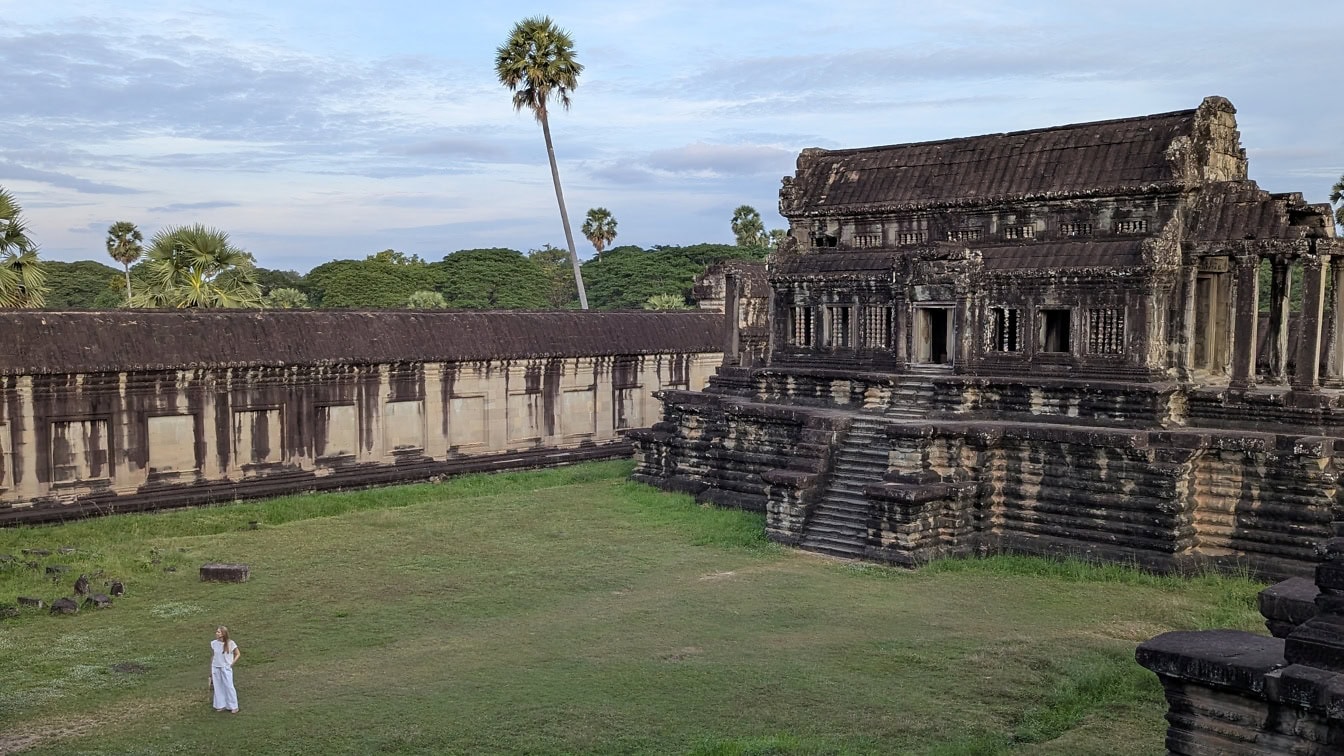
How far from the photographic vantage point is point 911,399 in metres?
19.4

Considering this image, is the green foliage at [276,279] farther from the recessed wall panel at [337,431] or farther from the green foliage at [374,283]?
the recessed wall panel at [337,431]

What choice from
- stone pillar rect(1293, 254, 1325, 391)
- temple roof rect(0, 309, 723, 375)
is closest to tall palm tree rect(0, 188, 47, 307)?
temple roof rect(0, 309, 723, 375)

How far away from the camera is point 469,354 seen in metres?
25.3

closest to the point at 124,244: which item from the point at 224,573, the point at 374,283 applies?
the point at 374,283

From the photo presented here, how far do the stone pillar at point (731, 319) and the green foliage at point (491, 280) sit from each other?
39764mm

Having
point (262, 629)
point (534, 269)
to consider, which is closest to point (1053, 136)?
point (262, 629)

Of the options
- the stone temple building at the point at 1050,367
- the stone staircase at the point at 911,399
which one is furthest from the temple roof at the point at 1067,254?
the stone staircase at the point at 911,399

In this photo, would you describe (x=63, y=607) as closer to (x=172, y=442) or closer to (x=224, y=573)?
(x=224, y=573)

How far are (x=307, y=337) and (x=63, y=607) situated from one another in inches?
395

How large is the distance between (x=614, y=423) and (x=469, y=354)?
5.14 m

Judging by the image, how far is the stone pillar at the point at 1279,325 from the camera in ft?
58.0

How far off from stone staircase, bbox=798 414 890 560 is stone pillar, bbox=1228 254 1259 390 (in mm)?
5607

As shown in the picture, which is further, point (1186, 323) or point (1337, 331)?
point (1186, 323)

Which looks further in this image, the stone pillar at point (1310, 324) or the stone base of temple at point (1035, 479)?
the stone pillar at point (1310, 324)
